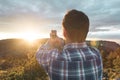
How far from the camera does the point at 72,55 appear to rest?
276cm

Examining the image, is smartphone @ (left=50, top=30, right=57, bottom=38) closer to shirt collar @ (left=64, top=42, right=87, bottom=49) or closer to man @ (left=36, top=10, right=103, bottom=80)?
man @ (left=36, top=10, right=103, bottom=80)

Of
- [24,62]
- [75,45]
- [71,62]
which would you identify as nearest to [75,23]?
[75,45]

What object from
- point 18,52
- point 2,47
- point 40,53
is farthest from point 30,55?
point 2,47

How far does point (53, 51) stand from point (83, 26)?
1.24 ft

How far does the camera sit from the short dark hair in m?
2.68

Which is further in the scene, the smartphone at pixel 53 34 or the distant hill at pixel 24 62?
the distant hill at pixel 24 62

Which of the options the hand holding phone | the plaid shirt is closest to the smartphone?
the hand holding phone

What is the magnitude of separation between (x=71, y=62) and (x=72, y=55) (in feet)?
0.25

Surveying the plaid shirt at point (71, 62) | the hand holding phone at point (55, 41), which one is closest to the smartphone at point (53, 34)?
the hand holding phone at point (55, 41)

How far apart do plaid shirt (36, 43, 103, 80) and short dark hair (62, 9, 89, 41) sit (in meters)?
0.13

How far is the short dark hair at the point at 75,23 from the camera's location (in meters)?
2.68

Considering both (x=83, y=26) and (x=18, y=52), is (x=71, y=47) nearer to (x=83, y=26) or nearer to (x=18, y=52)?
(x=83, y=26)

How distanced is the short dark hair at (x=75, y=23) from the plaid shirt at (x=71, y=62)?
0.13 metres

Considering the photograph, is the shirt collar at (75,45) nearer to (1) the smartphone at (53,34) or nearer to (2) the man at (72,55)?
(2) the man at (72,55)
